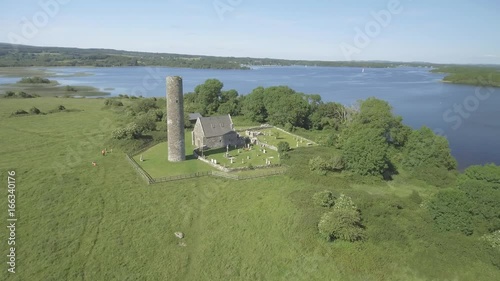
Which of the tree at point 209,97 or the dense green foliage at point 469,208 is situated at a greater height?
the tree at point 209,97

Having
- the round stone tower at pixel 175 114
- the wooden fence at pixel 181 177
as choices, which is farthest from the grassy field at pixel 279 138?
the wooden fence at pixel 181 177

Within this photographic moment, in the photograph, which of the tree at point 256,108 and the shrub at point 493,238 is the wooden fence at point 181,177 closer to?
the shrub at point 493,238

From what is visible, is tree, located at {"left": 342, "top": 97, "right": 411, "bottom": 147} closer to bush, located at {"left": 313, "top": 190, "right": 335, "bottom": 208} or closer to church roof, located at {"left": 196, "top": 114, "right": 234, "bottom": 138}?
church roof, located at {"left": 196, "top": 114, "right": 234, "bottom": 138}

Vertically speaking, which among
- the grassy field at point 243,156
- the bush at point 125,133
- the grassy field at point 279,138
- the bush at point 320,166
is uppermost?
the bush at point 125,133

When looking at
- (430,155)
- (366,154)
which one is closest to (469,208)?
(366,154)

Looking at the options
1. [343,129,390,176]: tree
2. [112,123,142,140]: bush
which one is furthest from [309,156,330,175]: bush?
[112,123,142,140]: bush

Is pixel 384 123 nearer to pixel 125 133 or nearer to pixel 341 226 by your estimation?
pixel 341 226

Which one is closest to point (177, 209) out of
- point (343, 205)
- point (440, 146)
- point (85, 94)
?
point (343, 205)
